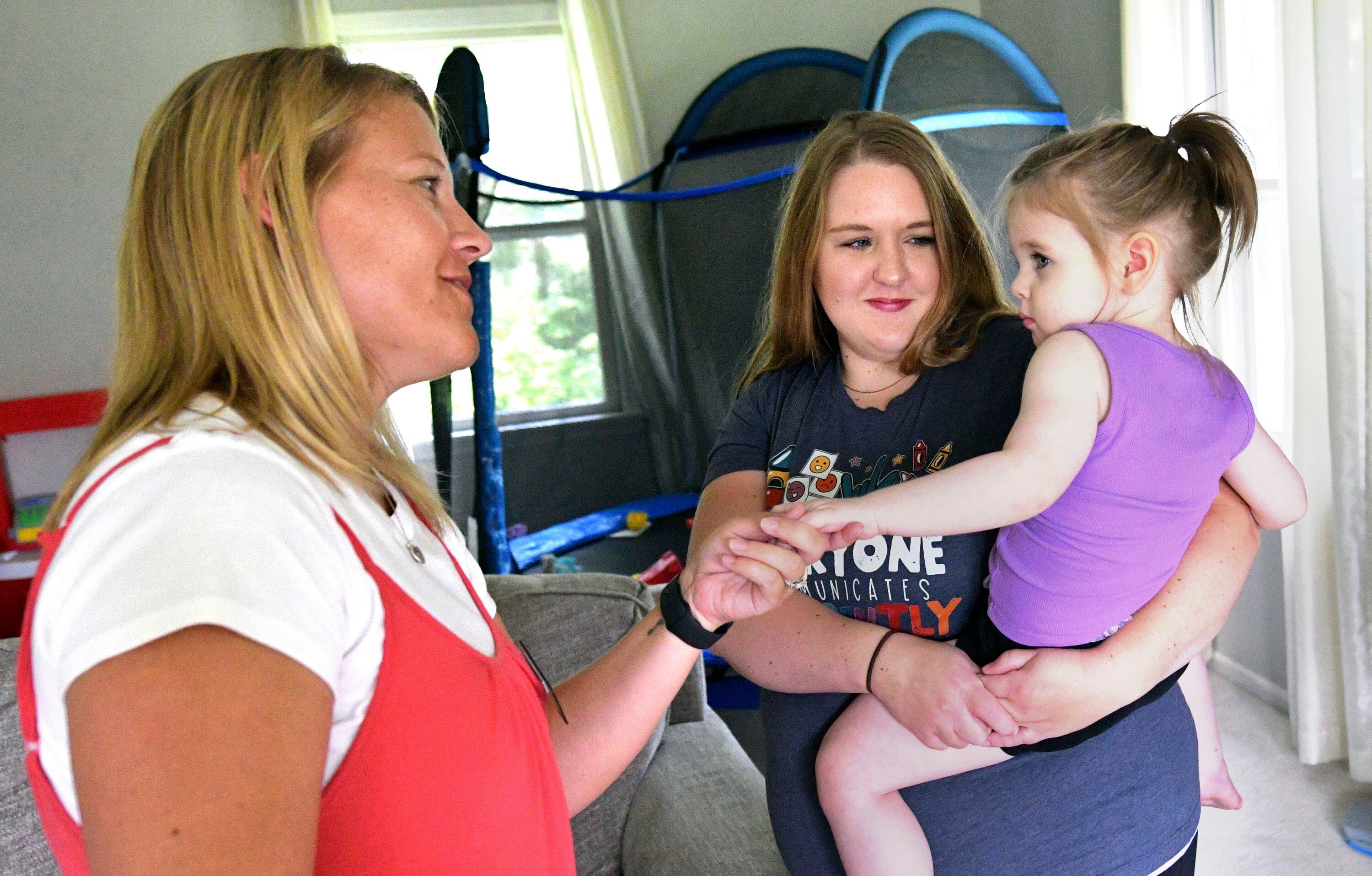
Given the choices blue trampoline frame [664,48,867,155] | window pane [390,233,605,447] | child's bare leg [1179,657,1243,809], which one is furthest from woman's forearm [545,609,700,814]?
blue trampoline frame [664,48,867,155]

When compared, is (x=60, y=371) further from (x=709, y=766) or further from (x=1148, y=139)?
(x=1148, y=139)

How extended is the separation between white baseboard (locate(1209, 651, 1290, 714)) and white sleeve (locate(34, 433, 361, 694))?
114 inches

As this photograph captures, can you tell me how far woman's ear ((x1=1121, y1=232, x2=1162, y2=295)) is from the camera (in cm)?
110

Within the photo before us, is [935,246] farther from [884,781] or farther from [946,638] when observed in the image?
[884,781]

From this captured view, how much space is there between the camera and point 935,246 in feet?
4.20

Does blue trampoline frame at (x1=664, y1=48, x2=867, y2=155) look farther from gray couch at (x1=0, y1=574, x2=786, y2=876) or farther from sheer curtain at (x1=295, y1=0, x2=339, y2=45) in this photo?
gray couch at (x1=0, y1=574, x2=786, y2=876)

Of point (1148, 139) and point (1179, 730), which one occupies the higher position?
point (1148, 139)

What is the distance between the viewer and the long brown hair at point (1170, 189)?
1095 millimetres

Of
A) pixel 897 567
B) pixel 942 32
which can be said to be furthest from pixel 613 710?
pixel 942 32

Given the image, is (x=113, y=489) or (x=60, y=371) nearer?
(x=113, y=489)

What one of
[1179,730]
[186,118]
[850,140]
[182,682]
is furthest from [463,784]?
[850,140]

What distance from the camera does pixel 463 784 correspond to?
67cm

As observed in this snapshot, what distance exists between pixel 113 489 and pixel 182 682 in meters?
0.13

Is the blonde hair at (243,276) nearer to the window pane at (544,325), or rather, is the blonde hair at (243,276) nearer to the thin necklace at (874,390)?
the thin necklace at (874,390)
